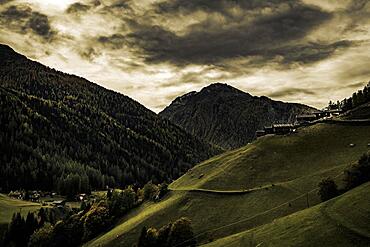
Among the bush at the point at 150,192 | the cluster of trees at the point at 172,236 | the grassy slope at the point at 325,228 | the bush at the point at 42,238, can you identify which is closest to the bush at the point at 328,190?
the grassy slope at the point at 325,228

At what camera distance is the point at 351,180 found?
96938 mm

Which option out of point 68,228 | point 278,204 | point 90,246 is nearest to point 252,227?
point 278,204

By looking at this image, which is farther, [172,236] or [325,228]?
[172,236]

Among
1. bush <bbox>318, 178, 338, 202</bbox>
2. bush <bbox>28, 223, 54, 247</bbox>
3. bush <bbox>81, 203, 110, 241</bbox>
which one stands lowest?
bush <bbox>28, 223, 54, 247</bbox>

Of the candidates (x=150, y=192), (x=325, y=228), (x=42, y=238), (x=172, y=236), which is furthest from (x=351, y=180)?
(x=42, y=238)

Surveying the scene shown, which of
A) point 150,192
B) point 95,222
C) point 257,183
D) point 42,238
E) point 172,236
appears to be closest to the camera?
point 172,236

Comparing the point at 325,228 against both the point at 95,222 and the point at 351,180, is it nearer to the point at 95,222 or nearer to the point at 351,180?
the point at 351,180

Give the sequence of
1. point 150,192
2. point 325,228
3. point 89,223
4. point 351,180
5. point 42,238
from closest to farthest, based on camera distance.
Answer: point 325,228 < point 351,180 < point 89,223 < point 42,238 < point 150,192

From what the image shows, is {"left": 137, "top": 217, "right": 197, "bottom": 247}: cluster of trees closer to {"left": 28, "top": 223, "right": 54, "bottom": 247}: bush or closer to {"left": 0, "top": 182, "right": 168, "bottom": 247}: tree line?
{"left": 0, "top": 182, "right": 168, "bottom": 247}: tree line

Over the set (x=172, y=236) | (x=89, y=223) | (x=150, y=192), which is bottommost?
(x=89, y=223)

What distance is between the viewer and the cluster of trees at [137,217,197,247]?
358 ft

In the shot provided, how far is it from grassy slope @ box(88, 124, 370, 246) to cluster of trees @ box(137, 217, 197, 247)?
364 centimetres

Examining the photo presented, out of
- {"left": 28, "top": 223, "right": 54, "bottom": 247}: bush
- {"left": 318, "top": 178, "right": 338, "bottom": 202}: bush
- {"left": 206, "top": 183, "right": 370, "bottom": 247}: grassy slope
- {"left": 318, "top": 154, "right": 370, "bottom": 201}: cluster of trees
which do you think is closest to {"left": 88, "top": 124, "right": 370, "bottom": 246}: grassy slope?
{"left": 318, "top": 178, "right": 338, "bottom": 202}: bush

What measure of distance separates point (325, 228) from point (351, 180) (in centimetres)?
2713
